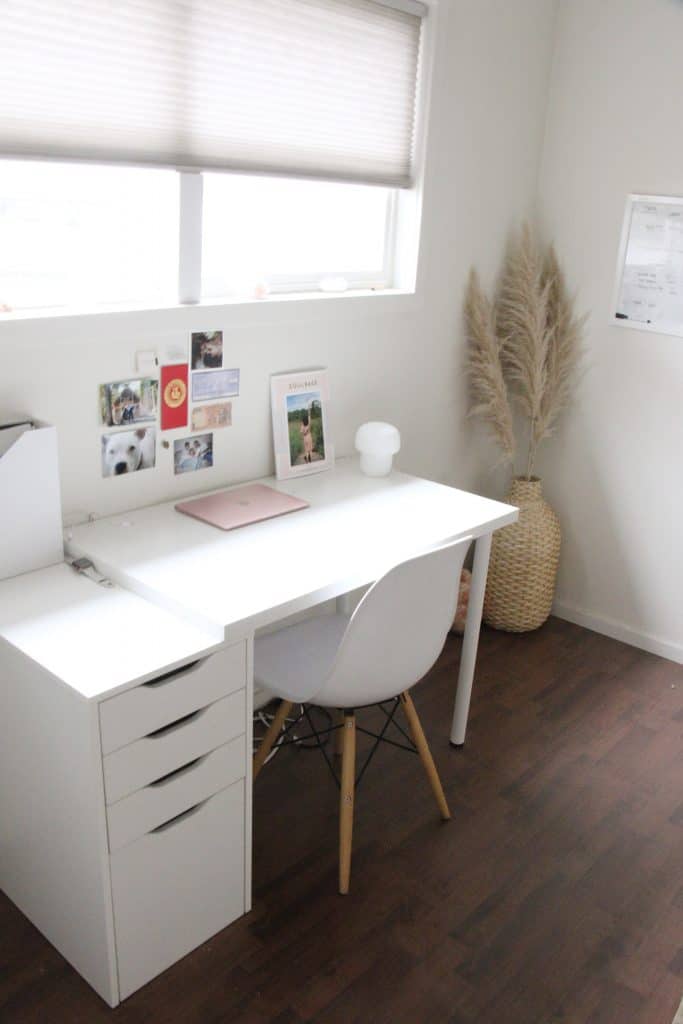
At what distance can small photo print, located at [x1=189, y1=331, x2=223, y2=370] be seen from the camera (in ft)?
7.05

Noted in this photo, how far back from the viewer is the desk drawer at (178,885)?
1628mm

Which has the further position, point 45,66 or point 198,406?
point 198,406

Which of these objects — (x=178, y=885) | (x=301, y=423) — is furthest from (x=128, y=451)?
(x=178, y=885)

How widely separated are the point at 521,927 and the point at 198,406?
4.52 ft

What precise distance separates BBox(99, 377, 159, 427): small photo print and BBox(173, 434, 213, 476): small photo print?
0.11m

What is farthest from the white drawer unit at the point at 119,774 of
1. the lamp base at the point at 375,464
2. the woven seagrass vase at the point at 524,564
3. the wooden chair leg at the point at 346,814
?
the woven seagrass vase at the point at 524,564

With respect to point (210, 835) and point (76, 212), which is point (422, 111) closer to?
point (76, 212)

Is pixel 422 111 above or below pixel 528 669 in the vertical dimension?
above

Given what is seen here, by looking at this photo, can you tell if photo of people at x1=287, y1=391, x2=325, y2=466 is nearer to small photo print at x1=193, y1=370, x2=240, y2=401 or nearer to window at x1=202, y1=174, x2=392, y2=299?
small photo print at x1=193, y1=370, x2=240, y2=401

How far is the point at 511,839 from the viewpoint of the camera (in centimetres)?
216

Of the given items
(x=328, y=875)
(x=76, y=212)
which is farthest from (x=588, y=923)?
(x=76, y=212)

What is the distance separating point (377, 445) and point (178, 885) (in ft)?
3.99

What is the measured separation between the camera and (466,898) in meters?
1.97

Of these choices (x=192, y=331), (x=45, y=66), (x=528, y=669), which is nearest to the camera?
(x=45, y=66)
